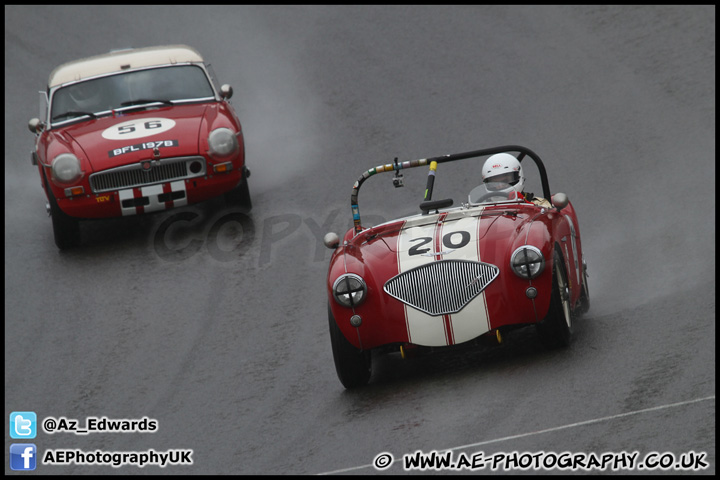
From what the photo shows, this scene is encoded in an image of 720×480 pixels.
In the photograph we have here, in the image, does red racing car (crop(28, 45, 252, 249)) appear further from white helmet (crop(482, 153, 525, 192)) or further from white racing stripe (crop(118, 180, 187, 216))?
white helmet (crop(482, 153, 525, 192))

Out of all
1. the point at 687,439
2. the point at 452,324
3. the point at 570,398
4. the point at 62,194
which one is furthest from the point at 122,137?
the point at 687,439

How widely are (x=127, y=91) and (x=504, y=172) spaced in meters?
5.66

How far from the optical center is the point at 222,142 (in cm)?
1254

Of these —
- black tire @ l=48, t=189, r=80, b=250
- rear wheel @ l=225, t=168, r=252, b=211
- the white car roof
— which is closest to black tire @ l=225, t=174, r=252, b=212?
rear wheel @ l=225, t=168, r=252, b=211

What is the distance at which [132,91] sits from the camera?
1362 centimetres

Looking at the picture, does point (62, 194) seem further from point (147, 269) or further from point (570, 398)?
point (570, 398)

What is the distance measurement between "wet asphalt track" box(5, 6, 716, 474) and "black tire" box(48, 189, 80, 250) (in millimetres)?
224

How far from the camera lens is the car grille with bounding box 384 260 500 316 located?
7.77 metres

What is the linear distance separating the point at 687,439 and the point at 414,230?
283cm

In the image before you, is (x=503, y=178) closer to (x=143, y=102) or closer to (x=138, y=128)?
(x=138, y=128)

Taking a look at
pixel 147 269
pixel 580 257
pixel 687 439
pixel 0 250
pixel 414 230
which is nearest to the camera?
pixel 687 439

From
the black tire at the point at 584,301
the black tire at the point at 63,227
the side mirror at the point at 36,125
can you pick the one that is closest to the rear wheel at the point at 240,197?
the black tire at the point at 63,227

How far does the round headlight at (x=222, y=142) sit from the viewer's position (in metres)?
12.5

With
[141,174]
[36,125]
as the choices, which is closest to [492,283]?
[141,174]
